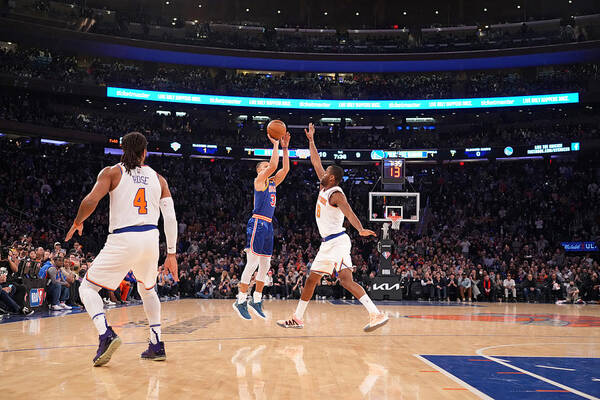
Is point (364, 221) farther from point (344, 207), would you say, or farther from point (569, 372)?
point (569, 372)

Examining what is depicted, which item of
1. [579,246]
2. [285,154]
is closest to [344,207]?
[285,154]

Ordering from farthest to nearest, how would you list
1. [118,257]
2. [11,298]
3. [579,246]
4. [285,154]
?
[579,246] < [11,298] < [285,154] < [118,257]

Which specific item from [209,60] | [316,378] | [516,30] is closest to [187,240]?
[209,60]

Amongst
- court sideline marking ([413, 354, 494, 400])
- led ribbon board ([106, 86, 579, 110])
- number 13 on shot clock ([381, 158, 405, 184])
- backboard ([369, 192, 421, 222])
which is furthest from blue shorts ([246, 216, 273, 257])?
led ribbon board ([106, 86, 579, 110])

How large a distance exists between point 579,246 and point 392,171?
1254 cm

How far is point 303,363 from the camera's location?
5492mm

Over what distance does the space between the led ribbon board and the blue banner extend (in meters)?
8.47

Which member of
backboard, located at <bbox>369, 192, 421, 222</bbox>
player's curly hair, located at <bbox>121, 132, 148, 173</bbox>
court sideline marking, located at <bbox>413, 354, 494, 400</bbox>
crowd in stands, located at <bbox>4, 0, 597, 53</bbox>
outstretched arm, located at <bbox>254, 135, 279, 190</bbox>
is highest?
crowd in stands, located at <bbox>4, 0, 597, 53</bbox>

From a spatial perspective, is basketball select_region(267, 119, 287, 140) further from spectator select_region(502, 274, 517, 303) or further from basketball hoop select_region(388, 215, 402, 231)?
spectator select_region(502, 274, 517, 303)

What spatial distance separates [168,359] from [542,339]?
5.20 metres

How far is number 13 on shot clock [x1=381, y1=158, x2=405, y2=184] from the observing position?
19.5 m

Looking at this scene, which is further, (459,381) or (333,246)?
(333,246)

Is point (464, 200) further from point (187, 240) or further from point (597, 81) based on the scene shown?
point (187, 240)

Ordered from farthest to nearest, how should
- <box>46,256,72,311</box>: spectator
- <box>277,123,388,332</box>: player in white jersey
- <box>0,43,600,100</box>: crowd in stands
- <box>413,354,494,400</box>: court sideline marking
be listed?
<box>0,43,600,100</box>: crowd in stands, <box>46,256,72,311</box>: spectator, <box>277,123,388,332</box>: player in white jersey, <box>413,354,494,400</box>: court sideline marking
